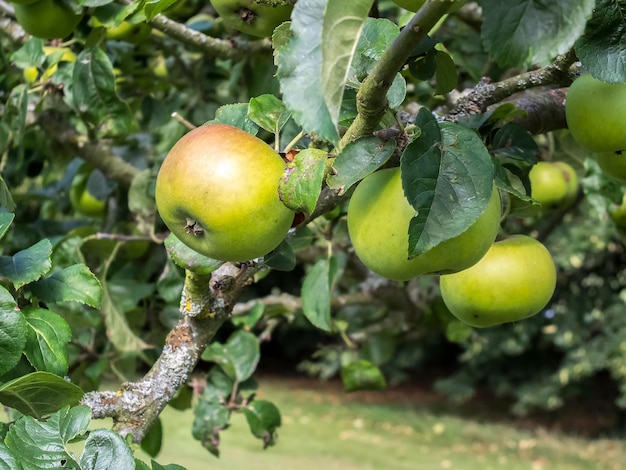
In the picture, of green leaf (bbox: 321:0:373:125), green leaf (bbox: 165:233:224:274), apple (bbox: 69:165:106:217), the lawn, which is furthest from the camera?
the lawn

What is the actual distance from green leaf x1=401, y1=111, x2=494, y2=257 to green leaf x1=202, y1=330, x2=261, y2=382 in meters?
0.96

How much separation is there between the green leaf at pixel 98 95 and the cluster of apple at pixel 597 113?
3.10 feet

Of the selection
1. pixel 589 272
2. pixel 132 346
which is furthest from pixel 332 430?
pixel 132 346

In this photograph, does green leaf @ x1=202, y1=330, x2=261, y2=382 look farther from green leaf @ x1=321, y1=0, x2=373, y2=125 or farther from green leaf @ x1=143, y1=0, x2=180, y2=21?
green leaf @ x1=321, y1=0, x2=373, y2=125

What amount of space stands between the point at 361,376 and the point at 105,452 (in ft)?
3.83

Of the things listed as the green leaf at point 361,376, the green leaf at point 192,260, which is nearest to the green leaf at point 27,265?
the green leaf at point 192,260

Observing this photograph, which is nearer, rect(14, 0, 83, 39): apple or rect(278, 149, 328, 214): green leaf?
rect(278, 149, 328, 214): green leaf

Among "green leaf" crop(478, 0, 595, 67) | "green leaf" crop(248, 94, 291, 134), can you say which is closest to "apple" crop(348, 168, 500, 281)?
"green leaf" crop(248, 94, 291, 134)

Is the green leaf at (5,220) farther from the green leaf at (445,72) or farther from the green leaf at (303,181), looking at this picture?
the green leaf at (445,72)

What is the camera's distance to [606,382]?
22.1ft

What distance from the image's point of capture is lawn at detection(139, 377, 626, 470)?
185 inches

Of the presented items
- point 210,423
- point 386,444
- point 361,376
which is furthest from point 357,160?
point 386,444

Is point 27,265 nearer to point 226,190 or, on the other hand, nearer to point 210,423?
point 226,190

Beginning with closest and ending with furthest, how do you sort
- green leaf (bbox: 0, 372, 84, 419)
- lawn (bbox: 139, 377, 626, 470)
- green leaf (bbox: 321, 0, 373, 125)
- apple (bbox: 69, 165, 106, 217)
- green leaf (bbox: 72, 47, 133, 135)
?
green leaf (bbox: 321, 0, 373, 125)
green leaf (bbox: 0, 372, 84, 419)
green leaf (bbox: 72, 47, 133, 135)
apple (bbox: 69, 165, 106, 217)
lawn (bbox: 139, 377, 626, 470)
